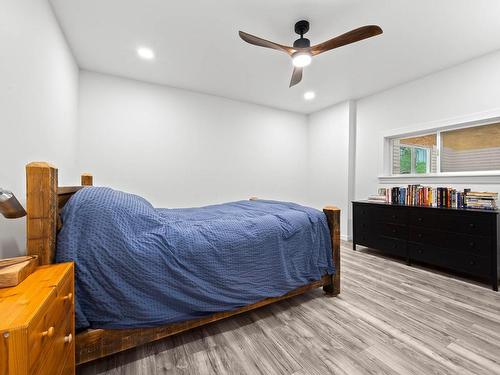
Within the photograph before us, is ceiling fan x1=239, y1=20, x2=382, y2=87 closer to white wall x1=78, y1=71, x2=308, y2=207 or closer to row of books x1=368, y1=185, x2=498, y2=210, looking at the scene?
white wall x1=78, y1=71, x2=308, y2=207

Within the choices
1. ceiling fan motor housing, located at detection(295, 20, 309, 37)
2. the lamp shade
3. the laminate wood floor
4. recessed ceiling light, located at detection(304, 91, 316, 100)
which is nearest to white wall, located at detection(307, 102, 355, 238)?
recessed ceiling light, located at detection(304, 91, 316, 100)

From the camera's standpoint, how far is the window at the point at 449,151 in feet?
8.75

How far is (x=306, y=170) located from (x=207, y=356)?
160 inches

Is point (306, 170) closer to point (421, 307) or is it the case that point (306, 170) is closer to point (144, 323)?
point (421, 307)

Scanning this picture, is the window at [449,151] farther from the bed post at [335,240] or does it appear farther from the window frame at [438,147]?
the bed post at [335,240]

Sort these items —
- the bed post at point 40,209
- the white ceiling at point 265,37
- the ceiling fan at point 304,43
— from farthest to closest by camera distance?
the white ceiling at point 265,37
the ceiling fan at point 304,43
the bed post at point 40,209

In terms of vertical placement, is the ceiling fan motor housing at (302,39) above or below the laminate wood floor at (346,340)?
above

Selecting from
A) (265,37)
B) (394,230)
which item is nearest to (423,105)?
(394,230)

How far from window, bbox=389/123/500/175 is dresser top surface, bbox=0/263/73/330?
3993 millimetres

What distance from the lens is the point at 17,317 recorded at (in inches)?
23.6

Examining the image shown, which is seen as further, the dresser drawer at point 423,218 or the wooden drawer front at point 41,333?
the dresser drawer at point 423,218

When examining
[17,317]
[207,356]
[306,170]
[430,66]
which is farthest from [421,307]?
[306,170]

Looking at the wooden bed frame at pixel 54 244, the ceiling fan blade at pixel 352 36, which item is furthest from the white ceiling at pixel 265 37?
the wooden bed frame at pixel 54 244

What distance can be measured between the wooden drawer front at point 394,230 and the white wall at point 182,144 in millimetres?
1923
